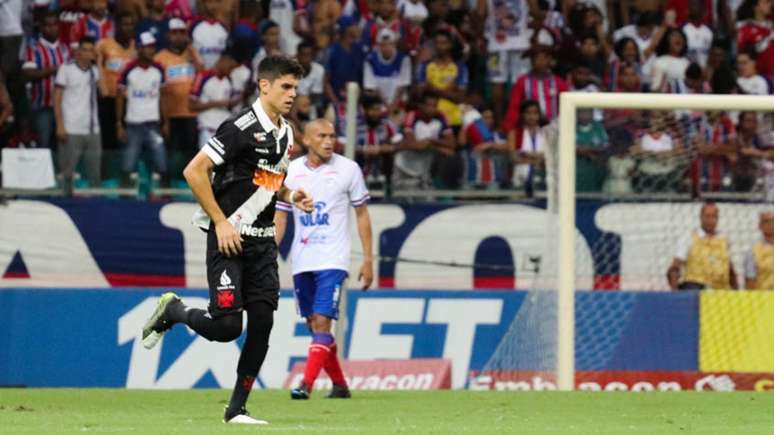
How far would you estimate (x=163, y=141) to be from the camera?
62.4 feet

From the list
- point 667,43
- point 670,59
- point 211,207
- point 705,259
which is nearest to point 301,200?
point 211,207

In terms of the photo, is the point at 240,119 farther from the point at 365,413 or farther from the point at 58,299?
the point at 58,299

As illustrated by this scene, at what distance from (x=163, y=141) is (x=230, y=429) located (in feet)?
34.4

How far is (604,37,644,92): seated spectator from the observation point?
21.1 m

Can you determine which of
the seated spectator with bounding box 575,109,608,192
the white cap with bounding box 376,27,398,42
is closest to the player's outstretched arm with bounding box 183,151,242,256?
the seated spectator with bounding box 575,109,608,192

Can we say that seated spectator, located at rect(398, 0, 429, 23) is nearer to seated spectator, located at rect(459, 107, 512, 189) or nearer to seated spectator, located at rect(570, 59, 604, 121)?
seated spectator, located at rect(570, 59, 604, 121)

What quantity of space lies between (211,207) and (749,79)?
43.8 feet

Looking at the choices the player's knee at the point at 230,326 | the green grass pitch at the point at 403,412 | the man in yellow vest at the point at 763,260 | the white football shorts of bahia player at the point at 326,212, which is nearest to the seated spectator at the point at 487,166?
the man in yellow vest at the point at 763,260

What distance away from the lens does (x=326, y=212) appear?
1335 centimetres

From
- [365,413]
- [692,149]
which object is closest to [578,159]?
[692,149]

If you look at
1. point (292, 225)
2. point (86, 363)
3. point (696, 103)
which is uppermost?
point (696, 103)

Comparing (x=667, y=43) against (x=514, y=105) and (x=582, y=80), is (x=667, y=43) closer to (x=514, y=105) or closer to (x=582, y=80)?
(x=582, y=80)

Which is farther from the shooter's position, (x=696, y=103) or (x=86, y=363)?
(x=86, y=363)

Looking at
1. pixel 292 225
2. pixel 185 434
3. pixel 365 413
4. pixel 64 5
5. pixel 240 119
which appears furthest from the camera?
pixel 64 5
